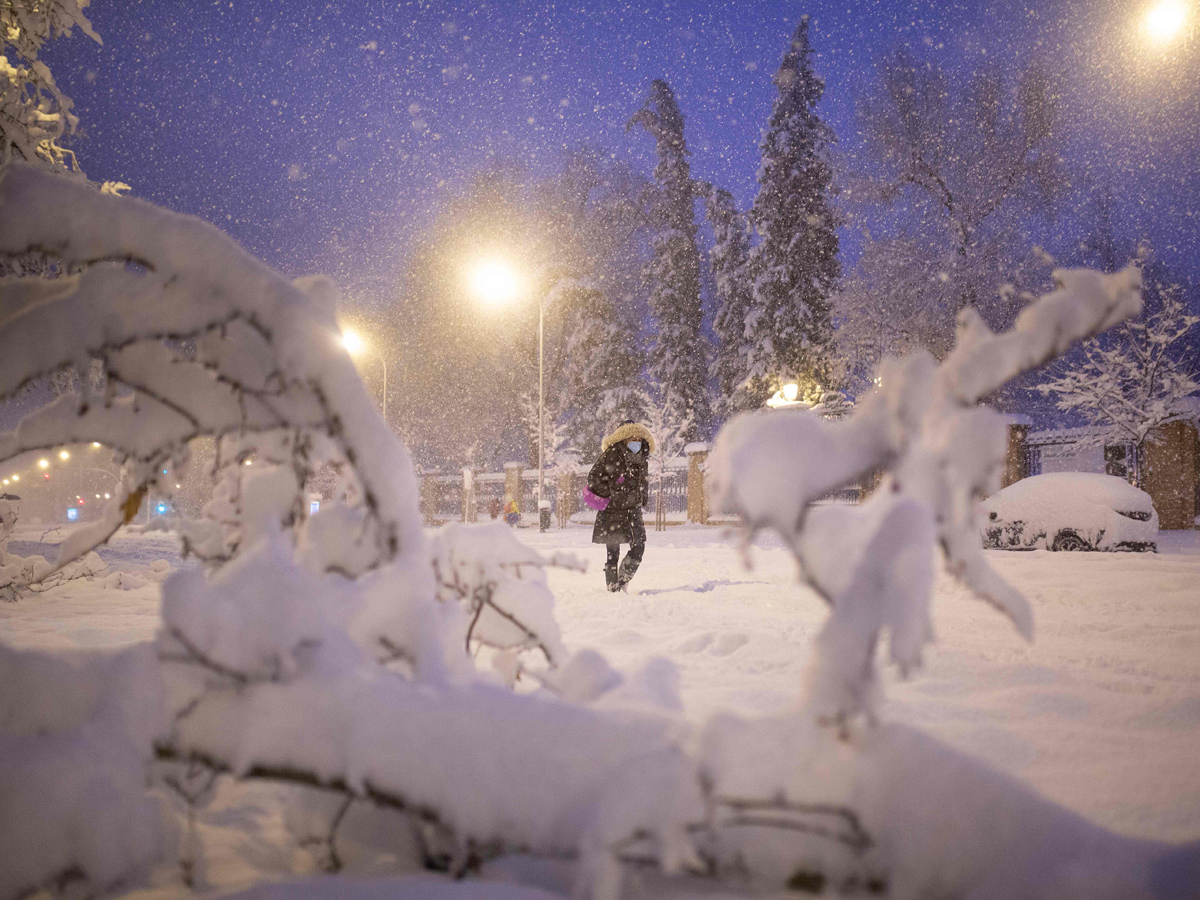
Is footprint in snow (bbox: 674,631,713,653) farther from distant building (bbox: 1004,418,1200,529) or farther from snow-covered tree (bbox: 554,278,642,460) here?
snow-covered tree (bbox: 554,278,642,460)

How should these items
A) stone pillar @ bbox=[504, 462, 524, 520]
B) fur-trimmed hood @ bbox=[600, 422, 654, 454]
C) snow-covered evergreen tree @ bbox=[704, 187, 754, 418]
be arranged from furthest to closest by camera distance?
snow-covered evergreen tree @ bbox=[704, 187, 754, 418], stone pillar @ bbox=[504, 462, 524, 520], fur-trimmed hood @ bbox=[600, 422, 654, 454]

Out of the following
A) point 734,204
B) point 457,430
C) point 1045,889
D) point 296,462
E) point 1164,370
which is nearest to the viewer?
point 1045,889

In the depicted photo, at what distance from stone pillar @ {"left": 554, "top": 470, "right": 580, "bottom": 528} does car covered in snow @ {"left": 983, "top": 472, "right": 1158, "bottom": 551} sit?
1554 cm

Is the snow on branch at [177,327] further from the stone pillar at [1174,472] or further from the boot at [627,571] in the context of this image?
the stone pillar at [1174,472]

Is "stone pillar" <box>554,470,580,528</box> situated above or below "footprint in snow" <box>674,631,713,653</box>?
above

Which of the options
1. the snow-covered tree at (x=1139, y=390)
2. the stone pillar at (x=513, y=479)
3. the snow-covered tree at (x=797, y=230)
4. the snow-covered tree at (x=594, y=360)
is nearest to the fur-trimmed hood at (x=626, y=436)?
the snow-covered tree at (x=1139, y=390)

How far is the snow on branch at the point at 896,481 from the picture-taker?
100cm

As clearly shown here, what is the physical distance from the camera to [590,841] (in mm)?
980

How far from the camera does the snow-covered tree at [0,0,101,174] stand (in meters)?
4.35

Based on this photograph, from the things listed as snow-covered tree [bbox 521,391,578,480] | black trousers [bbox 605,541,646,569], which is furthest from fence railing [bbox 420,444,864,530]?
black trousers [bbox 605,541,646,569]

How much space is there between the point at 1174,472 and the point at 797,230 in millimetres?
12978

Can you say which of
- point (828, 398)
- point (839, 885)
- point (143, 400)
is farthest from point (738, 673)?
point (828, 398)

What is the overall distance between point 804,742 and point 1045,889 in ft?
1.15

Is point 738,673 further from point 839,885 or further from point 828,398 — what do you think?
point 828,398
